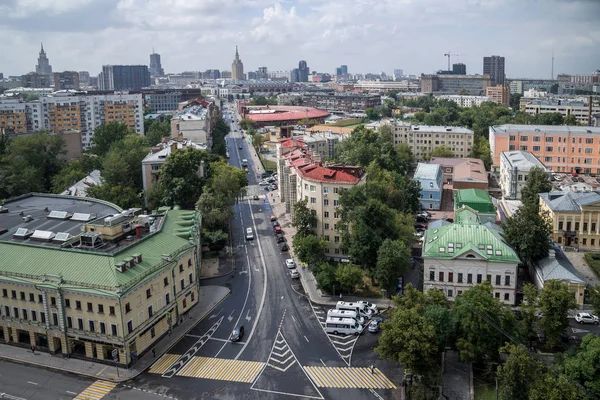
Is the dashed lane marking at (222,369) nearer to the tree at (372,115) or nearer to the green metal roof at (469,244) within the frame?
the green metal roof at (469,244)

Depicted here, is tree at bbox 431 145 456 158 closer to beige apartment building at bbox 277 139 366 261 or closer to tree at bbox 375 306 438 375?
beige apartment building at bbox 277 139 366 261

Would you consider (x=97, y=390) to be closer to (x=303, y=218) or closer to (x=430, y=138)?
(x=303, y=218)

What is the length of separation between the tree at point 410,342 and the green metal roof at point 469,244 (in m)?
14.5

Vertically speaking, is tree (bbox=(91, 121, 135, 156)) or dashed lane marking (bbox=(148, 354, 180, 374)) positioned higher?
tree (bbox=(91, 121, 135, 156))

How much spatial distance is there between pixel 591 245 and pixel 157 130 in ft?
310

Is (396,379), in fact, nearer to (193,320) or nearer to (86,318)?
(193,320)

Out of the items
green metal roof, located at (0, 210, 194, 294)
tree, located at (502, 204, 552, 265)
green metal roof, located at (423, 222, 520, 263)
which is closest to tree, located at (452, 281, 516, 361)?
green metal roof, located at (423, 222, 520, 263)

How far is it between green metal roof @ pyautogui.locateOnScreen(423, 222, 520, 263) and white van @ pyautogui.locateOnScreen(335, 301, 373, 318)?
7278mm

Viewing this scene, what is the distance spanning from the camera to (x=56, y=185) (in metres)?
84.2

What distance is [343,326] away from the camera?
44.3 meters

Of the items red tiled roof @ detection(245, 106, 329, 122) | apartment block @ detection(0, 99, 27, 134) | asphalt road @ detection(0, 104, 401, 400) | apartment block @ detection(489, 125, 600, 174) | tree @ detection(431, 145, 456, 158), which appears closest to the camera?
asphalt road @ detection(0, 104, 401, 400)

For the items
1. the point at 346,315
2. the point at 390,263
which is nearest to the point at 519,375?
the point at 346,315

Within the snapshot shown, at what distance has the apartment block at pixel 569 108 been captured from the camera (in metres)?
156

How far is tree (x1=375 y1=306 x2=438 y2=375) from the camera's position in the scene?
34.7 meters
